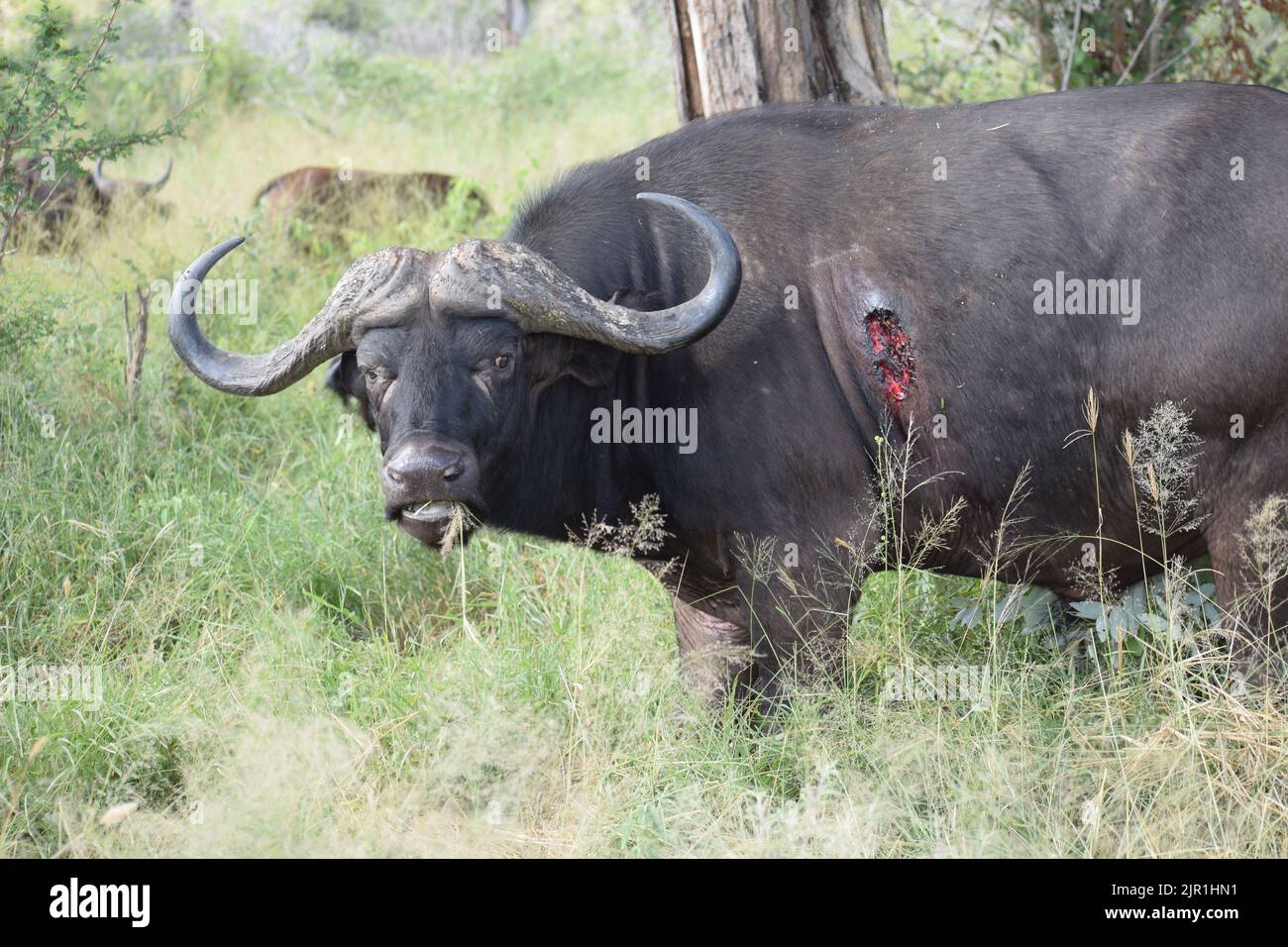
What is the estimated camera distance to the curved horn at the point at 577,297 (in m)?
4.17

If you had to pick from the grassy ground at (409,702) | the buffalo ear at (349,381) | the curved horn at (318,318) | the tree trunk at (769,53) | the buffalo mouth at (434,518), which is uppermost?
the tree trunk at (769,53)

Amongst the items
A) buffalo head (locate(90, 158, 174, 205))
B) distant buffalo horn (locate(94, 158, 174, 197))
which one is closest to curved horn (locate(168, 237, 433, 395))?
buffalo head (locate(90, 158, 174, 205))

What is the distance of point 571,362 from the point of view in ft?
14.9

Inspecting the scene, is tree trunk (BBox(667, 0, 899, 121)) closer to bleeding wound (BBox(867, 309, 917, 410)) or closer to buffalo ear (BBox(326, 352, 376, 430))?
bleeding wound (BBox(867, 309, 917, 410))

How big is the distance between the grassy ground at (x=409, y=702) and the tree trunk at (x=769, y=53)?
2.20m

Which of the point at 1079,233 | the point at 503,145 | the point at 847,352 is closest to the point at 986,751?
the point at 847,352

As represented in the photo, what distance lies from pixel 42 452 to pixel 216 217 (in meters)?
3.02

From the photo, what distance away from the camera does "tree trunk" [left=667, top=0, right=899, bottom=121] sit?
20.0 ft

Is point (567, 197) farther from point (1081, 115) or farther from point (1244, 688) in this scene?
point (1244, 688)

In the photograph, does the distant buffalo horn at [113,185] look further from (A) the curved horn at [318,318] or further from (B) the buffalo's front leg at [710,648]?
(B) the buffalo's front leg at [710,648]

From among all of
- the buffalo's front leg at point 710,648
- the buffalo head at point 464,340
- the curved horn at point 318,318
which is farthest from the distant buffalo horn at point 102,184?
the buffalo's front leg at point 710,648

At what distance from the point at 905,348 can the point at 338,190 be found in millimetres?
6125

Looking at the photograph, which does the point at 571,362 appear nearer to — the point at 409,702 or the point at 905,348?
the point at 905,348

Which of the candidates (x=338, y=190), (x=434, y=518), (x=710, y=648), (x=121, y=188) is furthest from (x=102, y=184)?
(x=710, y=648)
